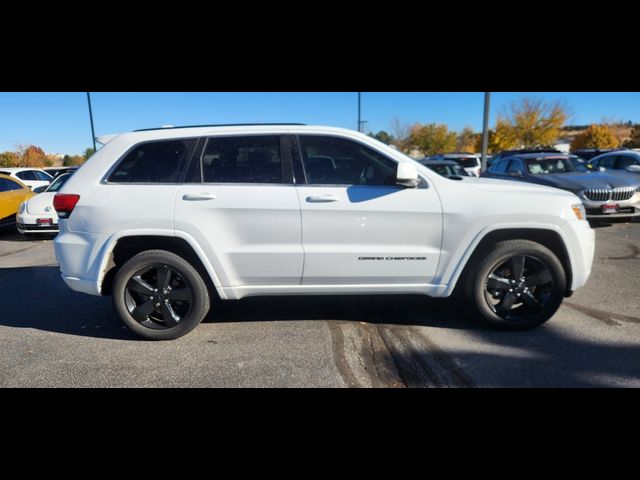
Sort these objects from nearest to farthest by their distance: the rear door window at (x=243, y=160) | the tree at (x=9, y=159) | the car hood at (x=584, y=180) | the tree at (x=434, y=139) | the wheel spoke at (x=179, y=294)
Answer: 1. the rear door window at (x=243, y=160)
2. the wheel spoke at (x=179, y=294)
3. the car hood at (x=584, y=180)
4. the tree at (x=9, y=159)
5. the tree at (x=434, y=139)

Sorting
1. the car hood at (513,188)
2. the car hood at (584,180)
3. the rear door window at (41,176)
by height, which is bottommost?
the rear door window at (41,176)

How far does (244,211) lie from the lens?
312 centimetres

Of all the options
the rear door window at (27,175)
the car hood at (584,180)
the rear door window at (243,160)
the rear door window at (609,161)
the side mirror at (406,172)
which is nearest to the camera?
the side mirror at (406,172)

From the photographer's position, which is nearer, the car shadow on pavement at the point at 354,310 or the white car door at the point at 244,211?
the white car door at the point at 244,211

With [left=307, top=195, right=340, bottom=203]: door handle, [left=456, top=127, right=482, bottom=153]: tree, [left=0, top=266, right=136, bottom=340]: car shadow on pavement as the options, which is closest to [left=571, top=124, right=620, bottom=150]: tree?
[left=456, top=127, right=482, bottom=153]: tree

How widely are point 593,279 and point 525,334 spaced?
2219mm

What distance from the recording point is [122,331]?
3.61m

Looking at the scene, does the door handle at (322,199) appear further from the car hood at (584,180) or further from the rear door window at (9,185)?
the rear door window at (9,185)

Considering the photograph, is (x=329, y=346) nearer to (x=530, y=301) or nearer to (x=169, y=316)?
(x=169, y=316)

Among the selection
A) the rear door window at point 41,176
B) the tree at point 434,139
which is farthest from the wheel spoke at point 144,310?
the tree at point 434,139

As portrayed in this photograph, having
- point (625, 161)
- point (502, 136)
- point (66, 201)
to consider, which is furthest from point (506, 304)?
point (502, 136)

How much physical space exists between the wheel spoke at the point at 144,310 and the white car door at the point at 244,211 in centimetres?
68

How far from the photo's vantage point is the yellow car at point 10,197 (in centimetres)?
850
